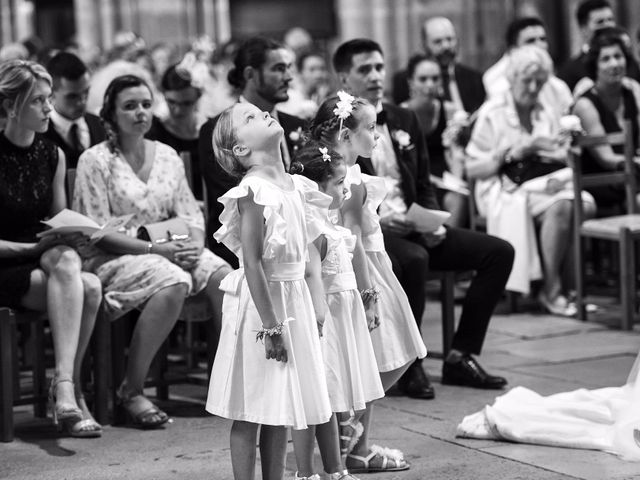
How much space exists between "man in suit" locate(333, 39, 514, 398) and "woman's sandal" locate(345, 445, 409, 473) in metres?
1.23

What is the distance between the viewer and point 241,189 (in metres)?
4.04

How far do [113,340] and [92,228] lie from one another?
1.97 feet

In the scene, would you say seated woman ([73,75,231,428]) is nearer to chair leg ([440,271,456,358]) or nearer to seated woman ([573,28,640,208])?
chair leg ([440,271,456,358])

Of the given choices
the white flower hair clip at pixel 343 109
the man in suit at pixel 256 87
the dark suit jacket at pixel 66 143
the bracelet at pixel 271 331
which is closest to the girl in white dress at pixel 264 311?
the bracelet at pixel 271 331

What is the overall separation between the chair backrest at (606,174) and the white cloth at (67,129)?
2833mm

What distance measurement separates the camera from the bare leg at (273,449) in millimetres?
4211

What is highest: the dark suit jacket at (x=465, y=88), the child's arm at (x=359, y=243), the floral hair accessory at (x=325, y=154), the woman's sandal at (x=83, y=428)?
the dark suit jacket at (x=465, y=88)

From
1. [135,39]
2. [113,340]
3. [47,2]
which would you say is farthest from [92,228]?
[47,2]

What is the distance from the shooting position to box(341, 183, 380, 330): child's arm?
185 inches

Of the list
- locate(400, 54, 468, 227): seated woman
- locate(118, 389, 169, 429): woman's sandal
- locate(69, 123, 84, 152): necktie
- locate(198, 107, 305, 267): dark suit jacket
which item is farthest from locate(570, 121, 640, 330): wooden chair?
locate(118, 389, 169, 429): woman's sandal

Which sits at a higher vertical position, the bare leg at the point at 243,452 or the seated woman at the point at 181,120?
the seated woman at the point at 181,120

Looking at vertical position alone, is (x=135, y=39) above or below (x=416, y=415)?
above

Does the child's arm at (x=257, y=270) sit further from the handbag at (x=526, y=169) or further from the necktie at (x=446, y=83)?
the necktie at (x=446, y=83)

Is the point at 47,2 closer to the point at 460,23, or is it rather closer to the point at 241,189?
the point at 460,23
